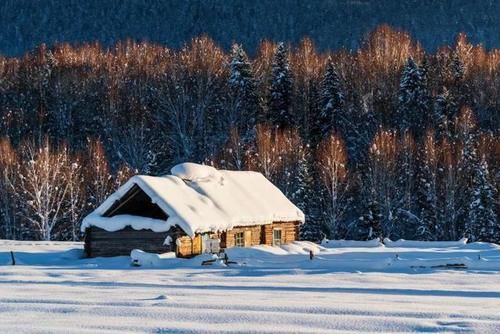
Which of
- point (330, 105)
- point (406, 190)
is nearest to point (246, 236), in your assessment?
point (406, 190)

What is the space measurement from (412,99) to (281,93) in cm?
1212

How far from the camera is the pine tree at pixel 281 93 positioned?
2608 inches

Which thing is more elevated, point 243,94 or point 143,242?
point 243,94

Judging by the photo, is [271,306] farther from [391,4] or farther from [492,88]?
[391,4]

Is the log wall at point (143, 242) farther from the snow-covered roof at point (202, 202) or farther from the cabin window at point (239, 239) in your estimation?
the snow-covered roof at point (202, 202)

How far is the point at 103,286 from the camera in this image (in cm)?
1745

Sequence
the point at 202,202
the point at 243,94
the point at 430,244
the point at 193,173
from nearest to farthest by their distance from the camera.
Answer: the point at 202,202
the point at 193,173
the point at 430,244
the point at 243,94

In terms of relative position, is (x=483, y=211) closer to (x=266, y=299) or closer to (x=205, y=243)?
(x=205, y=243)

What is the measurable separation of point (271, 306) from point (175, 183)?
22.2 meters

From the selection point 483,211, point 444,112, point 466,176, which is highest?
point 444,112

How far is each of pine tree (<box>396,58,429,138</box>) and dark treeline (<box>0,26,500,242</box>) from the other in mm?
115

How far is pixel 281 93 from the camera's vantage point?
68125 millimetres

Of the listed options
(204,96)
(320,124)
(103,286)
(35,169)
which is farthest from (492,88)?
(103,286)

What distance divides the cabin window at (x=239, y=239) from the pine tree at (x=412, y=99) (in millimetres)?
32569
